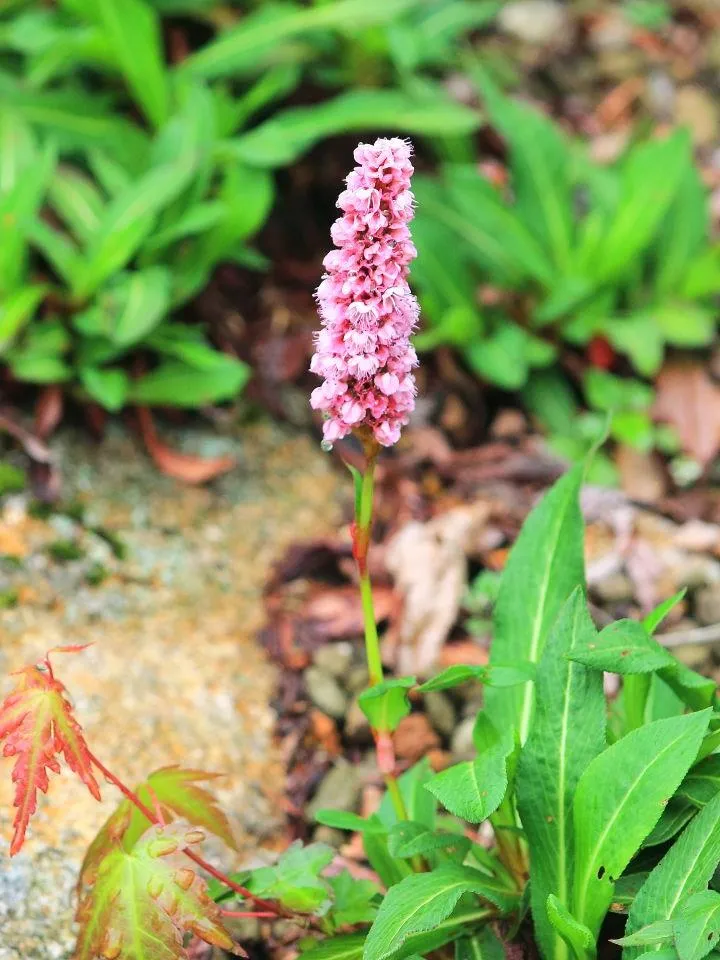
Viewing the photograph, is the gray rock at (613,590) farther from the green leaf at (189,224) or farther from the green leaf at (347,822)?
the green leaf at (189,224)

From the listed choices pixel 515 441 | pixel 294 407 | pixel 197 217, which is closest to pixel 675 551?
pixel 515 441

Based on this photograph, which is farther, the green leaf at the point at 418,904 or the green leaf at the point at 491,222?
the green leaf at the point at 491,222

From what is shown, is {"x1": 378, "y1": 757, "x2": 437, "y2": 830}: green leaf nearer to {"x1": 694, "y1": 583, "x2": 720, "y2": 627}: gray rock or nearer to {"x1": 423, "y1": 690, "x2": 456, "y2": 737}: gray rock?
{"x1": 423, "y1": 690, "x2": 456, "y2": 737}: gray rock

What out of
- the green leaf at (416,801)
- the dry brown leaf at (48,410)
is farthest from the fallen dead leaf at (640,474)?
the dry brown leaf at (48,410)

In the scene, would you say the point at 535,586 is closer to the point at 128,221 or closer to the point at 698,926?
the point at 698,926

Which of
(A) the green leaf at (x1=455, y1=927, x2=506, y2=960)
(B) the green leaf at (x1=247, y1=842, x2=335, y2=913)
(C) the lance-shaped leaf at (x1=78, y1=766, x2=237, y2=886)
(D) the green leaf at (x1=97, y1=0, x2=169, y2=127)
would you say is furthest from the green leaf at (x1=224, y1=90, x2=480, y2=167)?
(A) the green leaf at (x1=455, y1=927, x2=506, y2=960)

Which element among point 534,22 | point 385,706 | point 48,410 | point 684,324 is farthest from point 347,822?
point 534,22
